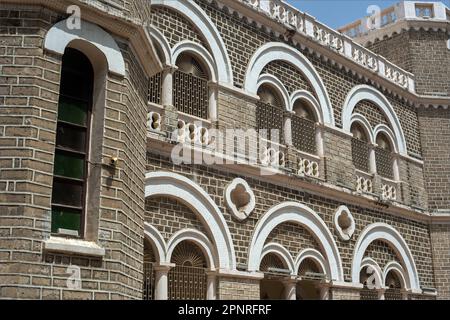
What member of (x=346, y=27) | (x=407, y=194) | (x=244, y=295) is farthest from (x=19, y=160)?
(x=346, y=27)

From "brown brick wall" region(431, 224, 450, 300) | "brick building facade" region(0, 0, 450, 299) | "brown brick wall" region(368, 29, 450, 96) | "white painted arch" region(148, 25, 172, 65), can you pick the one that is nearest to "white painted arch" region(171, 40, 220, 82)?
"brick building facade" region(0, 0, 450, 299)

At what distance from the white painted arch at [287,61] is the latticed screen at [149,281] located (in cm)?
441

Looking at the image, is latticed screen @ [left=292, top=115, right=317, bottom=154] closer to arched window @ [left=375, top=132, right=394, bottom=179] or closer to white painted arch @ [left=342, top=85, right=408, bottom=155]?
white painted arch @ [left=342, top=85, right=408, bottom=155]

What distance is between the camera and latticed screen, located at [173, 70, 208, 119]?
11758 millimetres

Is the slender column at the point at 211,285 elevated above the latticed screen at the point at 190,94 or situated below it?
below

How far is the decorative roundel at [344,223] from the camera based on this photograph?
1440 cm

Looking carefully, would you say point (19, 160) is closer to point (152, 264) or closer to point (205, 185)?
point (152, 264)

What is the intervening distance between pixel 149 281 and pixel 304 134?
5592mm

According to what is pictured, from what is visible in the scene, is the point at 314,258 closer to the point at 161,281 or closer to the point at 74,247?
the point at 161,281

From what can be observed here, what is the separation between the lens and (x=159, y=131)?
10938 millimetres

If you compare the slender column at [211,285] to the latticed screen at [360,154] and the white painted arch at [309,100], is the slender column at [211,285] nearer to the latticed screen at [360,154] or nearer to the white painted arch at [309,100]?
the white painted arch at [309,100]

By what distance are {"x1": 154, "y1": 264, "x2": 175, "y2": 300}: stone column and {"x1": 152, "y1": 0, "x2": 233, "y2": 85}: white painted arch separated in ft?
13.0

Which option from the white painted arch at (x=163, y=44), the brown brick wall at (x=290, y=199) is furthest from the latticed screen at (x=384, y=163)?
the white painted arch at (x=163, y=44)

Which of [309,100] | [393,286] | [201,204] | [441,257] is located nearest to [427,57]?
[441,257]
